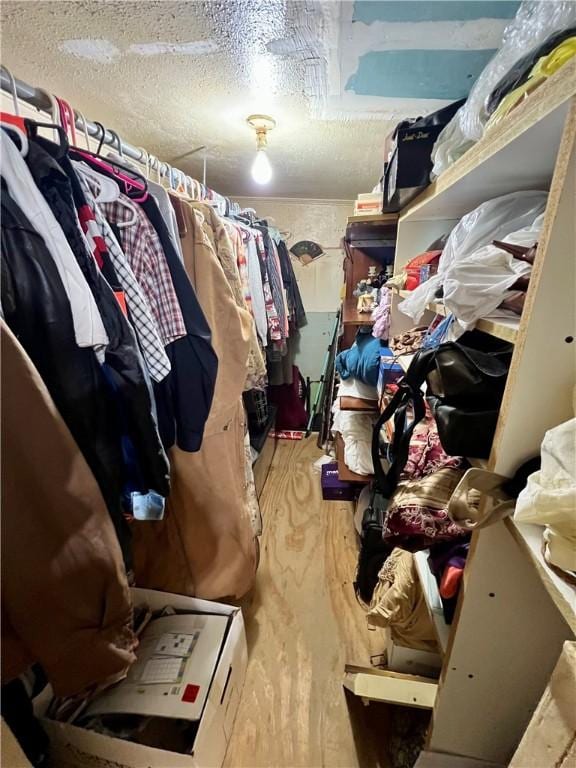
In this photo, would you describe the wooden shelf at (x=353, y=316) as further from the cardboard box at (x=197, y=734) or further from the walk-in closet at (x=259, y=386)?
the cardboard box at (x=197, y=734)

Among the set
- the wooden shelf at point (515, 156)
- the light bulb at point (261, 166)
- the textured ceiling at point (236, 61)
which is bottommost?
the wooden shelf at point (515, 156)

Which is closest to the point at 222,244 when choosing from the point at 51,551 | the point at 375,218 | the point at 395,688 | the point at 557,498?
the point at 375,218

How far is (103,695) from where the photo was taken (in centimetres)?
87

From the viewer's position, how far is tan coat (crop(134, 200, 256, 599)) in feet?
2.99

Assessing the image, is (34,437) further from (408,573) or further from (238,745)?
(238,745)

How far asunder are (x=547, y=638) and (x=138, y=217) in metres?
1.22

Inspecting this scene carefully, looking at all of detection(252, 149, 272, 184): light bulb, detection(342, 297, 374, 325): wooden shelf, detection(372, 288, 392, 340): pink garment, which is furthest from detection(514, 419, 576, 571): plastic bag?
detection(252, 149, 272, 184): light bulb

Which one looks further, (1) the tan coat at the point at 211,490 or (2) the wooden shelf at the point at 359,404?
(2) the wooden shelf at the point at 359,404

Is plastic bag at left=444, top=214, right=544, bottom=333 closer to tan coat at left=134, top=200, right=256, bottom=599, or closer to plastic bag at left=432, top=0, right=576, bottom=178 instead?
plastic bag at left=432, top=0, right=576, bottom=178

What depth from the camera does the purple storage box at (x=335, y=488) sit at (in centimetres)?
203

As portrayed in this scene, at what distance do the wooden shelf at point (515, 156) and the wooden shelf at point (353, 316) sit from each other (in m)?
0.64

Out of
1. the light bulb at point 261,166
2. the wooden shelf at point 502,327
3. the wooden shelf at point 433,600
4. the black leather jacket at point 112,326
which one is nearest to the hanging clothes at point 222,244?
the black leather jacket at point 112,326

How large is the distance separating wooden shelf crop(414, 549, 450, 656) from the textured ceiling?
120cm

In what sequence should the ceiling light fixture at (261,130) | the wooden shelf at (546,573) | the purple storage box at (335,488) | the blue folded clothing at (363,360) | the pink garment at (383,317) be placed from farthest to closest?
the purple storage box at (335,488)
the blue folded clothing at (363,360)
the pink garment at (383,317)
the ceiling light fixture at (261,130)
the wooden shelf at (546,573)
